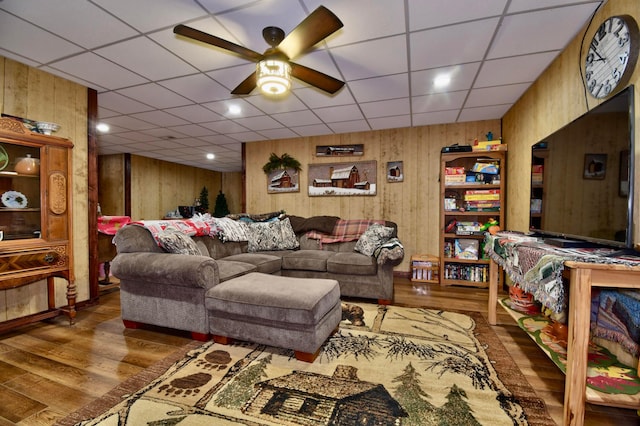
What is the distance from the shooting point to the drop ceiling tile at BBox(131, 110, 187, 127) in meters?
3.80

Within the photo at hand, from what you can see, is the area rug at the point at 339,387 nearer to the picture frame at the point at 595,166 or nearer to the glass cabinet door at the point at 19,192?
the picture frame at the point at 595,166

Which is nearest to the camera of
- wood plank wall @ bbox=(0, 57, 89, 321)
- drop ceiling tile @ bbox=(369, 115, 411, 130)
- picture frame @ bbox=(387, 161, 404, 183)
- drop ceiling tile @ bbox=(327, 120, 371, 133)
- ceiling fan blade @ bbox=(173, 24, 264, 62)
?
ceiling fan blade @ bbox=(173, 24, 264, 62)

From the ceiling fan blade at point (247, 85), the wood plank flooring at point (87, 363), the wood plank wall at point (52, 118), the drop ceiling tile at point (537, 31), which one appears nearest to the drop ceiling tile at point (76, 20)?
the ceiling fan blade at point (247, 85)

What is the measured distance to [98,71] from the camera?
2664 mm

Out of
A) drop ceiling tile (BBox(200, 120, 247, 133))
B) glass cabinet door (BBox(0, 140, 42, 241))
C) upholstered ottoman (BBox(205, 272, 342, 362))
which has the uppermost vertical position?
drop ceiling tile (BBox(200, 120, 247, 133))

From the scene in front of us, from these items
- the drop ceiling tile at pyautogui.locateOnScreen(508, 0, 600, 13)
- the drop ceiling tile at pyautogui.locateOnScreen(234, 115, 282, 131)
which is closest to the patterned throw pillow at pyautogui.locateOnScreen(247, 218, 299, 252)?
the drop ceiling tile at pyautogui.locateOnScreen(234, 115, 282, 131)

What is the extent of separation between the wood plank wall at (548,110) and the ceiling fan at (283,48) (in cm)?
180

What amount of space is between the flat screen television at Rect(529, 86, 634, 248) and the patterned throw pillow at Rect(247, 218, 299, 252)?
9.41 feet

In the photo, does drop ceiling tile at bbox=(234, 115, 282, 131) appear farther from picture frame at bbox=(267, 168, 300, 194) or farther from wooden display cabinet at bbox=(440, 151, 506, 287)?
wooden display cabinet at bbox=(440, 151, 506, 287)

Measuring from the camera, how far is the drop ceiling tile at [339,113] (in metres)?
3.60

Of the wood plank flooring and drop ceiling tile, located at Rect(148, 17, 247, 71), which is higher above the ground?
drop ceiling tile, located at Rect(148, 17, 247, 71)

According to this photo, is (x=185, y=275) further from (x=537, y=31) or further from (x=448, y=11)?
(x=537, y=31)

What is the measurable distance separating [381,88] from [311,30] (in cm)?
153

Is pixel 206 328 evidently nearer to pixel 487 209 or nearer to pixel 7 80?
pixel 7 80
